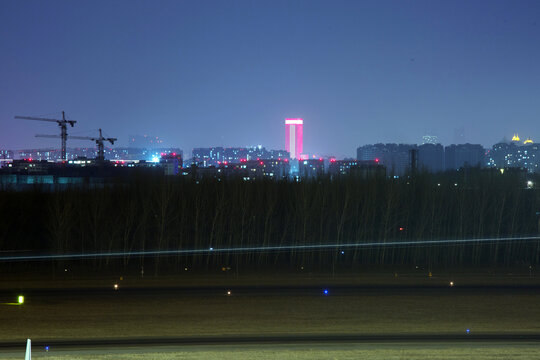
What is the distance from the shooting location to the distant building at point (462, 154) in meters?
85.3

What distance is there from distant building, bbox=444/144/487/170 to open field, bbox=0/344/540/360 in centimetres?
7483

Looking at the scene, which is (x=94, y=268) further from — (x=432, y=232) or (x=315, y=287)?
(x=432, y=232)

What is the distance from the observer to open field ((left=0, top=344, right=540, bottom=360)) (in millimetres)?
12688

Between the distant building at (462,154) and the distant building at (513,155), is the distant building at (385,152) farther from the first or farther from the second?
the distant building at (513,155)

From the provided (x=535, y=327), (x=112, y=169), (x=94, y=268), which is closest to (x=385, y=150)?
(x=112, y=169)

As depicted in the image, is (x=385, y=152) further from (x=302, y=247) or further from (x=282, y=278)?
(x=282, y=278)

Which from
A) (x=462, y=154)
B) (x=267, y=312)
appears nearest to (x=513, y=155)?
(x=462, y=154)

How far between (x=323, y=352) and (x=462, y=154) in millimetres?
78771

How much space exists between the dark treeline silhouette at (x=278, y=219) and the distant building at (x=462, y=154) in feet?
150

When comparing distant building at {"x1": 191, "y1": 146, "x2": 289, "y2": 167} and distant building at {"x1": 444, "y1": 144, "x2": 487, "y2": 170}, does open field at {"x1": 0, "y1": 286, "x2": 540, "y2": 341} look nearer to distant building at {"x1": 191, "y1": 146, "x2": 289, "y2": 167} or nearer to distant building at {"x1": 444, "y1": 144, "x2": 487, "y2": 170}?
distant building at {"x1": 444, "y1": 144, "x2": 487, "y2": 170}

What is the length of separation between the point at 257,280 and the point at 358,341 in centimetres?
1240

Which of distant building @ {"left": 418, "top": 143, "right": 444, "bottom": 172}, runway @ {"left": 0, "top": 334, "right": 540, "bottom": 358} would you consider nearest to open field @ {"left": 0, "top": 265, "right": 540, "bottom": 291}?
runway @ {"left": 0, "top": 334, "right": 540, "bottom": 358}

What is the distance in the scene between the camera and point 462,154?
8631cm

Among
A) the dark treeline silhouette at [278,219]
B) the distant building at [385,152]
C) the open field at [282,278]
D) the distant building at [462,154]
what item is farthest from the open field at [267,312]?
the distant building at [385,152]
